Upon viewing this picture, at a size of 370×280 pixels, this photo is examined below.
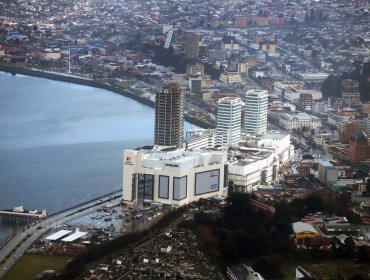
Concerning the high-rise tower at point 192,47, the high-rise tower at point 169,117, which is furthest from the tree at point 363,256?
the high-rise tower at point 192,47

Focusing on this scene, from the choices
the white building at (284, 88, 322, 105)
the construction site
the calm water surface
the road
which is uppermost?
the construction site

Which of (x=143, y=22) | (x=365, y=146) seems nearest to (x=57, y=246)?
(x=365, y=146)

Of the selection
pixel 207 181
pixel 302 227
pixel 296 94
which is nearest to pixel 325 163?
pixel 207 181

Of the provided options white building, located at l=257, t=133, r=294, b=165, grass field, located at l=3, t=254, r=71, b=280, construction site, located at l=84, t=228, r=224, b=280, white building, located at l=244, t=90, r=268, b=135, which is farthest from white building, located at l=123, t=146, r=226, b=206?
white building, located at l=244, t=90, r=268, b=135

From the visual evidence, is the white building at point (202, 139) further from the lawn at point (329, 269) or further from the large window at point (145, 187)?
the lawn at point (329, 269)

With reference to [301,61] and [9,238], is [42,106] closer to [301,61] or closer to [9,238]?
[301,61]

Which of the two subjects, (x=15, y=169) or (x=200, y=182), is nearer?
(x=200, y=182)

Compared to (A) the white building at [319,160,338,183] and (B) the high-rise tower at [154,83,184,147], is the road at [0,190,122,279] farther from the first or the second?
(A) the white building at [319,160,338,183]
